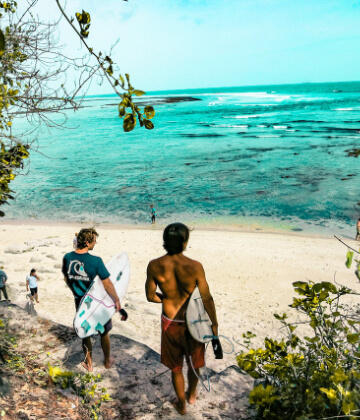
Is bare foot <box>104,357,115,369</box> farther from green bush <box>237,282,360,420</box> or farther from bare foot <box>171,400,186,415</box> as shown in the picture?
green bush <box>237,282,360,420</box>

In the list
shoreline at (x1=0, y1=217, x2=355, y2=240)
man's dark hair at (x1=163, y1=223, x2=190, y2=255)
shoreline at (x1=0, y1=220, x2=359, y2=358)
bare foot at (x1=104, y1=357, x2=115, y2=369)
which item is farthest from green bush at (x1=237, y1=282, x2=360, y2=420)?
shoreline at (x1=0, y1=217, x2=355, y2=240)

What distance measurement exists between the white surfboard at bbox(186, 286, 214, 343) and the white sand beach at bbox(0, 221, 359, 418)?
62.7 inches

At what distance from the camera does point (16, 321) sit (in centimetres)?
434

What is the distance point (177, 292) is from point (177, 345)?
470mm

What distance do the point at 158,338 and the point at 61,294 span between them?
341 cm

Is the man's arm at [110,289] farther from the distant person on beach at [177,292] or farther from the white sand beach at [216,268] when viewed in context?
the white sand beach at [216,268]

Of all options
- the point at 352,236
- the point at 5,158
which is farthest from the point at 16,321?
the point at 352,236

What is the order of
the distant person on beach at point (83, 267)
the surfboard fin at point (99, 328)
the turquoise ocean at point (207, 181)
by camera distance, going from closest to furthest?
the distant person on beach at point (83, 267)
the surfboard fin at point (99, 328)
the turquoise ocean at point (207, 181)

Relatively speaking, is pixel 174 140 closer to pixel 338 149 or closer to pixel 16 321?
pixel 338 149

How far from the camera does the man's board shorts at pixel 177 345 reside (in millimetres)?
2908

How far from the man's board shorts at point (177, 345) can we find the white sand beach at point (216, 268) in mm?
1428

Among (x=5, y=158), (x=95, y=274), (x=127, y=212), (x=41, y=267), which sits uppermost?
(x=5, y=158)

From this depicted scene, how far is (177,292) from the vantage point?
114 inches

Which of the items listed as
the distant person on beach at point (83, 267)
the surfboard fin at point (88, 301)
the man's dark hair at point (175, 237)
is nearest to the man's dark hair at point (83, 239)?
the distant person on beach at point (83, 267)
